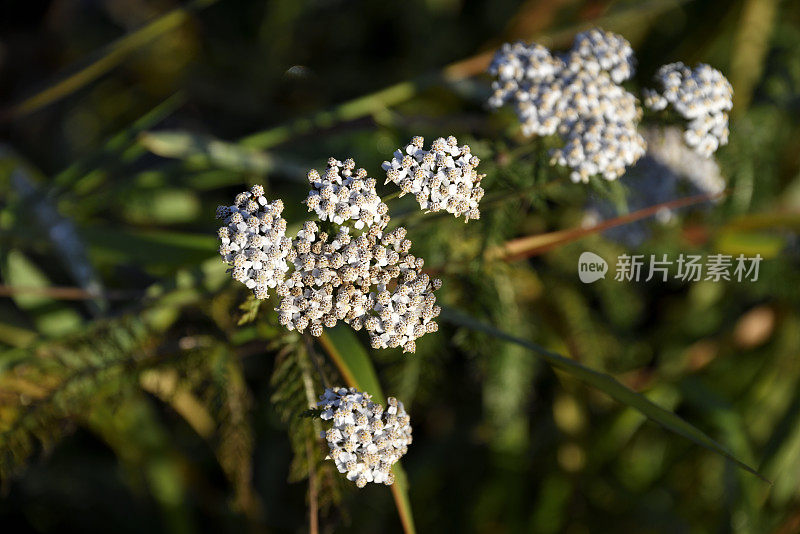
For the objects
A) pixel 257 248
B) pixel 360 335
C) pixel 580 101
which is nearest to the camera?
pixel 257 248

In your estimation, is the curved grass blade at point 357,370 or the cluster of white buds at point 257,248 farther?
the curved grass blade at point 357,370

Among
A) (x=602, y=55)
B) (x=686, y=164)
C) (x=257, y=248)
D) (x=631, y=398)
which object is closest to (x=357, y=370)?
(x=257, y=248)

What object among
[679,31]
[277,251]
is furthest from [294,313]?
[679,31]

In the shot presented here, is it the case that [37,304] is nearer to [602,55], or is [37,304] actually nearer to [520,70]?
[520,70]

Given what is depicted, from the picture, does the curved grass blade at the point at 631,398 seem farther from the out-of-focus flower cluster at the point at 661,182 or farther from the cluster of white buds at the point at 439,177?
the out-of-focus flower cluster at the point at 661,182

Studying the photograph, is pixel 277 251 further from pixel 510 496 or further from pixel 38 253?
pixel 38 253

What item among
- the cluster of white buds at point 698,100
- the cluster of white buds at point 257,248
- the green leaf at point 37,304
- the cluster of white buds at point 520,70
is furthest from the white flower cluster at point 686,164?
the green leaf at point 37,304
